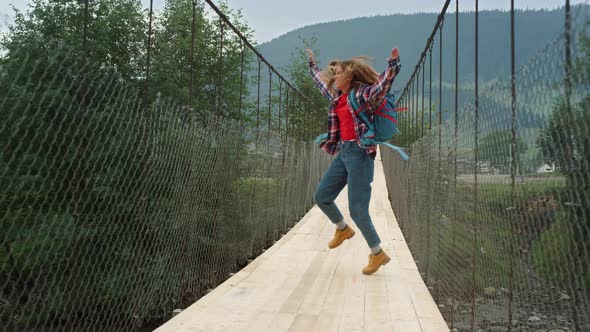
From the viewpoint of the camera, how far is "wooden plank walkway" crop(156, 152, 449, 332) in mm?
2299

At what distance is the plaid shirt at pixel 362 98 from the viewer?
2799 millimetres

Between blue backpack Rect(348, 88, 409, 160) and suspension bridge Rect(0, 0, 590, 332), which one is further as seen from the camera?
blue backpack Rect(348, 88, 409, 160)

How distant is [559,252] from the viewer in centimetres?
117

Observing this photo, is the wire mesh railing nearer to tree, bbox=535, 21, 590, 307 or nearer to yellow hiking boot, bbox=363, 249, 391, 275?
yellow hiking boot, bbox=363, 249, 391, 275

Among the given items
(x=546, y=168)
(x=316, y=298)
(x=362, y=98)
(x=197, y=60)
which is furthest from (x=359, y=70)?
(x=197, y=60)

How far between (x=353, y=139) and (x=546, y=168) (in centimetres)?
182

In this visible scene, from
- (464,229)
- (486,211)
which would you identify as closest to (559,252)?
(486,211)

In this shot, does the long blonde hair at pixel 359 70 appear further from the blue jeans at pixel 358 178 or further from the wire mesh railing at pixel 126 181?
the wire mesh railing at pixel 126 181

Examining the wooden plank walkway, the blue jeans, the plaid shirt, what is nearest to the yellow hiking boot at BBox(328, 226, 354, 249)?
the wooden plank walkway

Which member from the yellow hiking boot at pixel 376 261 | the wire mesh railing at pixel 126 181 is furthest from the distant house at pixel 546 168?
the yellow hiking boot at pixel 376 261

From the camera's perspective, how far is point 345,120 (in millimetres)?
3131

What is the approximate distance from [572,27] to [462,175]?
1.30 m

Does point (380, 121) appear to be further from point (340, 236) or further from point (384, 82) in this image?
point (340, 236)

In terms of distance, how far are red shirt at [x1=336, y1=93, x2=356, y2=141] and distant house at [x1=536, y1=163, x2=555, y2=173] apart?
5.80ft
